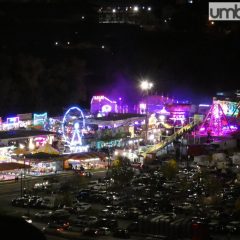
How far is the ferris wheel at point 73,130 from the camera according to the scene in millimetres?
10594

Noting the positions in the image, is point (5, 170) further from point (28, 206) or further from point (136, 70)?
point (136, 70)

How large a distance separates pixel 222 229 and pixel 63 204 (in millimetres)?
2075

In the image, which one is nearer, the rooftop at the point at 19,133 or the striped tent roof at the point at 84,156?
the striped tent roof at the point at 84,156

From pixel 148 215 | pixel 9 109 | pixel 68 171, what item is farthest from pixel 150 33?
pixel 148 215

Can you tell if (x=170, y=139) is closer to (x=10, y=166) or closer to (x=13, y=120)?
(x=13, y=120)

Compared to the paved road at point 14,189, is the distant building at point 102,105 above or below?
above

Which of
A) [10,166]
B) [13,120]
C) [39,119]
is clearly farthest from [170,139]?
[10,166]

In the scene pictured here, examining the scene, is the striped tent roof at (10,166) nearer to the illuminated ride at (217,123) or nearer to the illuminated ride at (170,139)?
the illuminated ride at (170,139)

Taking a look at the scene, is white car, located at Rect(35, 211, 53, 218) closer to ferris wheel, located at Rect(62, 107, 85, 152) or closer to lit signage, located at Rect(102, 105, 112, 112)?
ferris wheel, located at Rect(62, 107, 85, 152)

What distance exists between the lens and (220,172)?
8.30 metres

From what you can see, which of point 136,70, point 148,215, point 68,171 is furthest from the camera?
point 136,70

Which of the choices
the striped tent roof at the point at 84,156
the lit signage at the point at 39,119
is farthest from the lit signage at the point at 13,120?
the striped tent roof at the point at 84,156

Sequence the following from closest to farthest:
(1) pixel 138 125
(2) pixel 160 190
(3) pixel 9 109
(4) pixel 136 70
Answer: (2) pixel 160 190, (1) pixel 138 125, (3) pixel 9 109, (4) pixel 136 70

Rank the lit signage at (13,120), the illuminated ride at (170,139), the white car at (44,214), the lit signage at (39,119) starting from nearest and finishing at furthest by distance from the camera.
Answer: the white car at (44,214) < the illuminated ride at (170,139) < the lit signage at (13,120) < the lit signage at (39,119)
